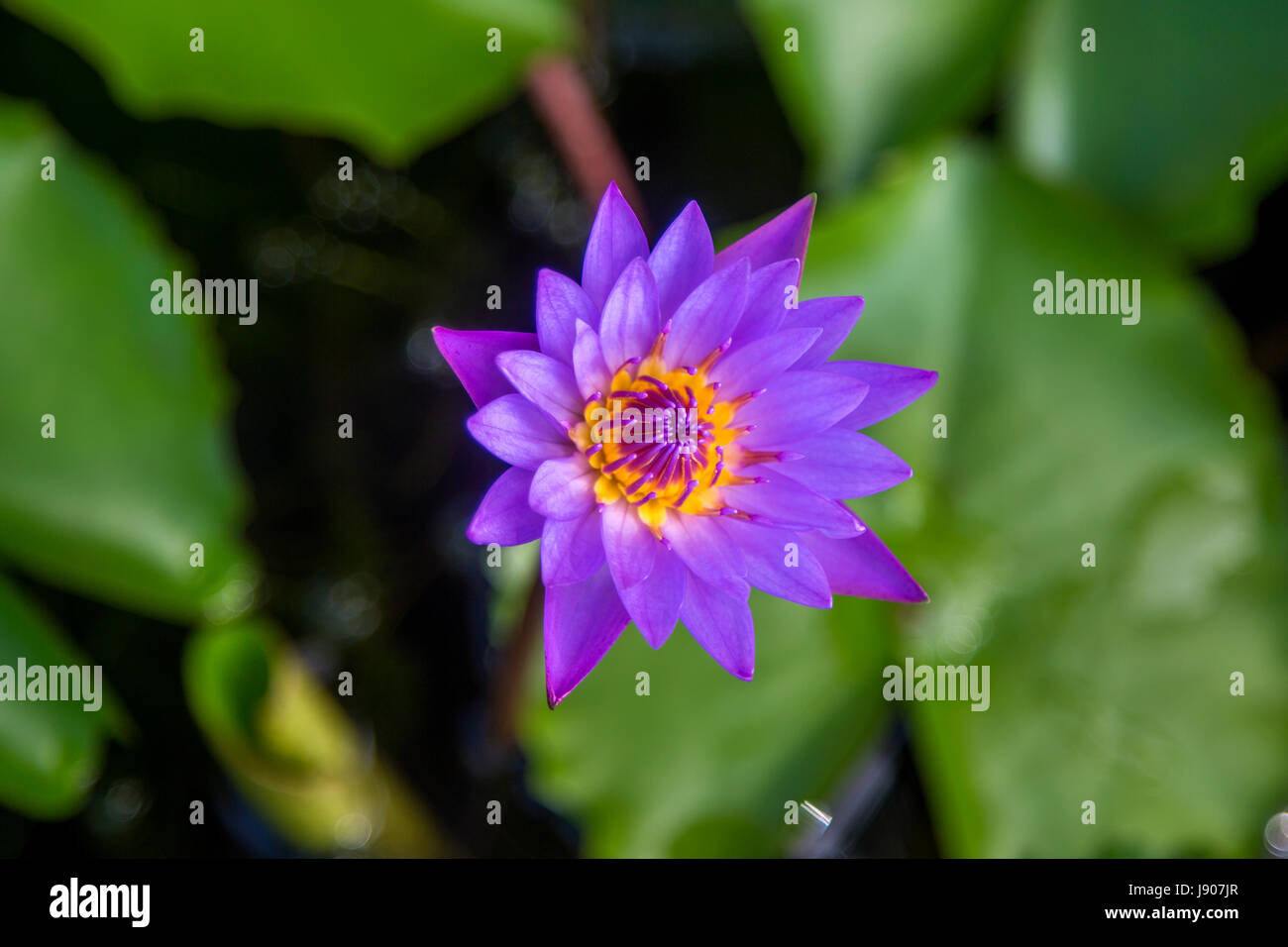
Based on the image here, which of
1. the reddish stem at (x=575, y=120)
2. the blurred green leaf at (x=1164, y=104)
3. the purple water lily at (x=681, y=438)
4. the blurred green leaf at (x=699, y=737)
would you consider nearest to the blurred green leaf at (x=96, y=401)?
the blurred green leaf at (x=699, y=737)

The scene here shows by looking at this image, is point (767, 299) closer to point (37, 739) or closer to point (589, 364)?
point (589, 364)

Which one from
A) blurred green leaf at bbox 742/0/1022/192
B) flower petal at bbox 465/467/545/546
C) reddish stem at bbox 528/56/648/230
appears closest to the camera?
flower petal at bbox 465/467/545/546

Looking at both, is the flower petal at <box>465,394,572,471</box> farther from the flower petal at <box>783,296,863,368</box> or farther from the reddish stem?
the reddish stem

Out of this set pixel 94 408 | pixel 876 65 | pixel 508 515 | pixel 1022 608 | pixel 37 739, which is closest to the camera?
pixel 508 515

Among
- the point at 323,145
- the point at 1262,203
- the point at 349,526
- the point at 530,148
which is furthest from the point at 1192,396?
the point at 323,145

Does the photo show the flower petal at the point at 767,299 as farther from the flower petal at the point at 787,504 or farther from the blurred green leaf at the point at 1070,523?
the blurred green leaf at the point at 1070,523

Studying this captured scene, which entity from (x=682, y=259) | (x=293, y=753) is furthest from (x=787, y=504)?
(x=293, y=753)

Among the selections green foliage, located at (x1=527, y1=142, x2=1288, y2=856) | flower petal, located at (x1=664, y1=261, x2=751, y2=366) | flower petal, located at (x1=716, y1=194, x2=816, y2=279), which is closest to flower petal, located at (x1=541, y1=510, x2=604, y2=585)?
flower petal, located at (x1=664, y1=261, x2=751, y2=366)
